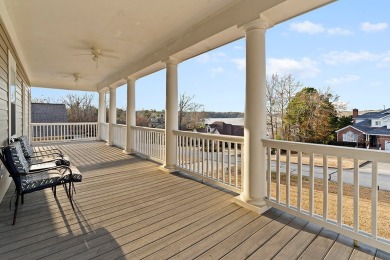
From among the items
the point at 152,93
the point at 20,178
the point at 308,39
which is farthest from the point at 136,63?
the point at 152,93

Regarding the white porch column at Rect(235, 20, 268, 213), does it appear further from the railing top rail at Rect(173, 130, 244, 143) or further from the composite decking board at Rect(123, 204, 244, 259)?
the railing top rail at Rect(173, 130, 244, 143)

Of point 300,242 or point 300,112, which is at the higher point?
point 300,112

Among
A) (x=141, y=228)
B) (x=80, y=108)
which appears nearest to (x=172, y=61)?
(x=141, y=228)

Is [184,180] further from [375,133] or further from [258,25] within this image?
[375,133]

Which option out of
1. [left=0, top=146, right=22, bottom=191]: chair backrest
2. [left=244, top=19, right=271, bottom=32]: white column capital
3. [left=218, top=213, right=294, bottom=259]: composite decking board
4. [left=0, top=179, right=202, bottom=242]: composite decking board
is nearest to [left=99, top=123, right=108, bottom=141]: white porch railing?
[left=0, top=179, right=202, bottom=242]: composite decking board

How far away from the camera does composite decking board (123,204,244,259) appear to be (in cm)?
191

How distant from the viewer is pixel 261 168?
2824 mm

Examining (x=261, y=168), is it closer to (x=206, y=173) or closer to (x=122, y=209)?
(x=206, y=173)

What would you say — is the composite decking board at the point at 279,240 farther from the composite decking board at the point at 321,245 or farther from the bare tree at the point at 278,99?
the bare tree at the point at 278,99

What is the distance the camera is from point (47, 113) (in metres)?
15.3

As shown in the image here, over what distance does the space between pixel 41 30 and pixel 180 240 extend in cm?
448

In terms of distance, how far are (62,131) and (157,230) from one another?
1065cm

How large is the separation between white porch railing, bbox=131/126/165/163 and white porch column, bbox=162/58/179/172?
49 cm

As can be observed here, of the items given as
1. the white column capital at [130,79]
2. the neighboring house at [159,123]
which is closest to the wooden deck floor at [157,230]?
the white column capital at [130,79]
